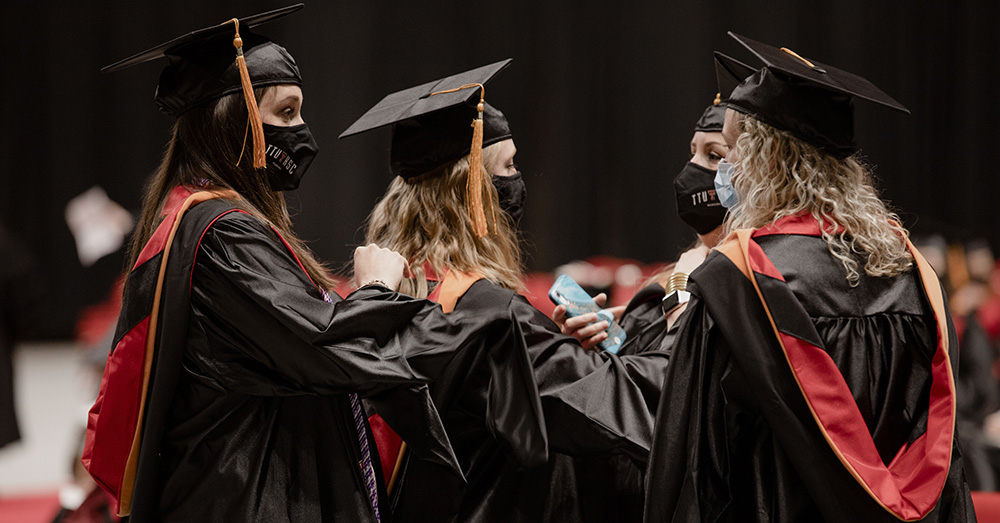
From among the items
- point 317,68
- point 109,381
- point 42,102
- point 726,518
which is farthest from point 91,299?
point 726,518

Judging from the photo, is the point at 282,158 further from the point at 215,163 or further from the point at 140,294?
the point at 140,294

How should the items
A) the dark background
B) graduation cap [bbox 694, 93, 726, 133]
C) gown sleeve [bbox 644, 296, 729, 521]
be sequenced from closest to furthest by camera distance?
1. gown sleeve [bbox 644, 296, 729, 521]
2. graduation cap [bbox 694, 93, 726, 133]
3. the dark background

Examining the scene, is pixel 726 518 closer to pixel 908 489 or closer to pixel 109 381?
pixel 908 489

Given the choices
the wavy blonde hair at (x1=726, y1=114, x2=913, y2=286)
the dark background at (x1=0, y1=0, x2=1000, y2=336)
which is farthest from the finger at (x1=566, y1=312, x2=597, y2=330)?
Answer: the dark background at (x1=0, y1=0, x2=1000, y2=336)

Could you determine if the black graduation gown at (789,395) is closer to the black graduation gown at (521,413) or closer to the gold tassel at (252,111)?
the black graduation gown at (521,413)

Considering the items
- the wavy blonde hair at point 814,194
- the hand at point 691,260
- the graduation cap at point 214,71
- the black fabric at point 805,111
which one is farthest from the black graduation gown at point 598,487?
the graduation cap at point 214,71

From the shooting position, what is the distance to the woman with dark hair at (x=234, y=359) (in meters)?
1.98

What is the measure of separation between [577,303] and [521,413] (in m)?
0.47

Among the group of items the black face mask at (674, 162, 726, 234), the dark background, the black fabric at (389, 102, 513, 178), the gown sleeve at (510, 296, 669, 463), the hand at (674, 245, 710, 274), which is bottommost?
the dark background

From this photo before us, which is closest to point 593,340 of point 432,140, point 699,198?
point 699,198

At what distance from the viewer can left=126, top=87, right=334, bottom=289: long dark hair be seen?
7.20ft

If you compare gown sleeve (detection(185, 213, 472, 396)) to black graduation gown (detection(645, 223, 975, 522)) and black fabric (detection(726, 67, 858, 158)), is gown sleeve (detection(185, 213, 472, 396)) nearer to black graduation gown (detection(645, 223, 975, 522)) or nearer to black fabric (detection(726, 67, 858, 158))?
Result: black graduation gown (detection(645, 223, 975, 522))

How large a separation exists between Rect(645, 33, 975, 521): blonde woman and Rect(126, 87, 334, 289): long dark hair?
3.22 feet

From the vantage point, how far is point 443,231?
2.59m
